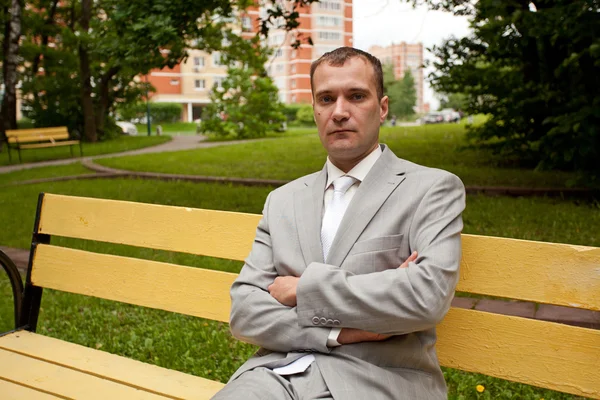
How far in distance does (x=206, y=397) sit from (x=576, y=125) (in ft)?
19.7

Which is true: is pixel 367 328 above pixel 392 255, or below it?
below

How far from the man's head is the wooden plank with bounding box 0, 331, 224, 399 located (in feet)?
3.64

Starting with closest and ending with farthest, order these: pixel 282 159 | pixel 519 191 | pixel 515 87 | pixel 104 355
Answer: pixel 104 355, pixel 519 191, pixel 515 87, pixel 282 159

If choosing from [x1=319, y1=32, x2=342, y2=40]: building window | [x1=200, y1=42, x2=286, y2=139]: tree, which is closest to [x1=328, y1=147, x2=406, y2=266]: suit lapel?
[x1=200, y1=42, x2=286, y2=139]: tree

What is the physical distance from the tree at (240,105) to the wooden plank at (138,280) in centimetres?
2170

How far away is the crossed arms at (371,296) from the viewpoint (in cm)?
209

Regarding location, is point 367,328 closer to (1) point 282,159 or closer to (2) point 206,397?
(2) point 206,397

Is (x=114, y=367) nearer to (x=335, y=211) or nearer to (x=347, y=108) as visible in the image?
(x=335, y=211)

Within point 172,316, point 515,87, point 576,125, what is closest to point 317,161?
point 515,87

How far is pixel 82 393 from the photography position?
106 inches

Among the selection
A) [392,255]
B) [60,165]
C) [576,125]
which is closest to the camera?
[392,255]

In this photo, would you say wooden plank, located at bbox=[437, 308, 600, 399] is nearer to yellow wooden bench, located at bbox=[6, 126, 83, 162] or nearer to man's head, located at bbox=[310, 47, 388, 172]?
man's head, located at bbox=[310, 47, 388, 172]

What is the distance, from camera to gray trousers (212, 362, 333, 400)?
212 cm

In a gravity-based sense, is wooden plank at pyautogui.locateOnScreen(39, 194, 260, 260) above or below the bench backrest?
below
